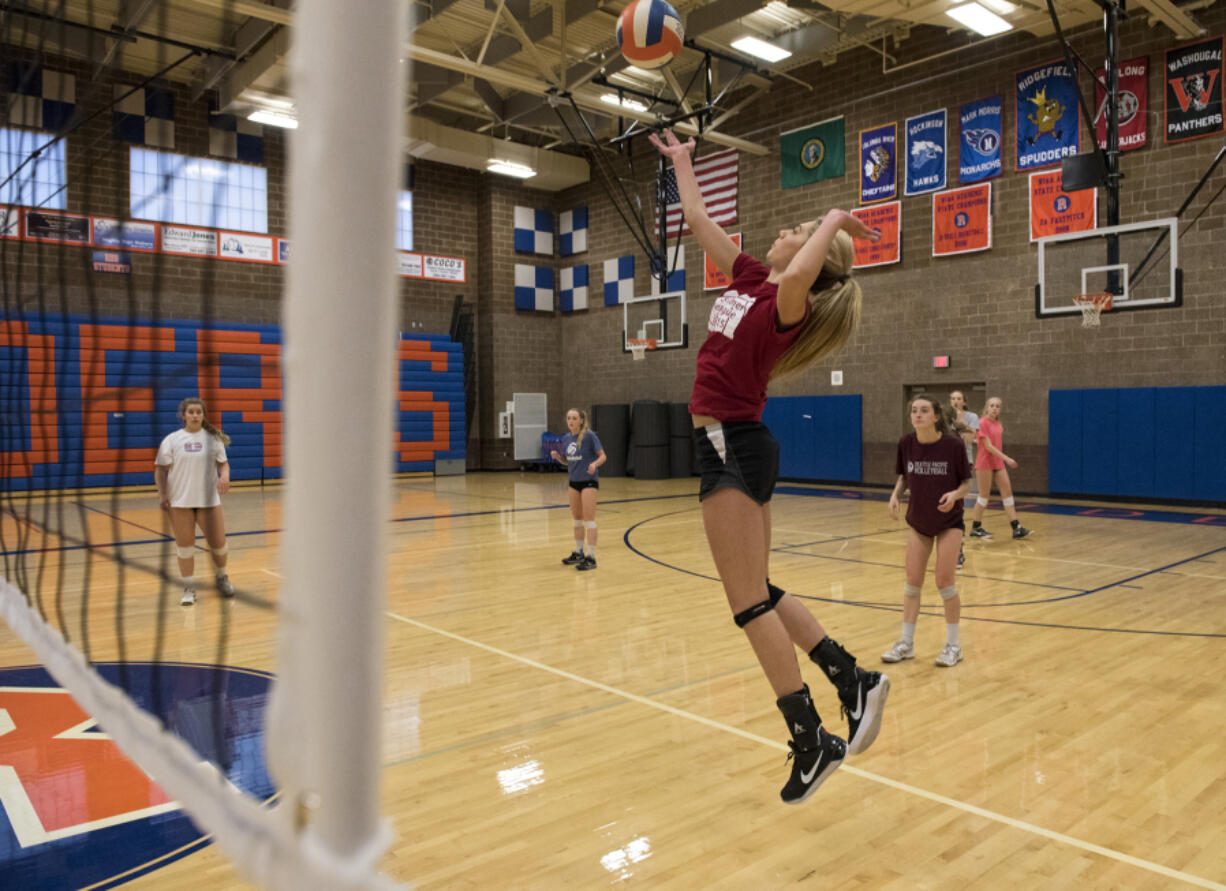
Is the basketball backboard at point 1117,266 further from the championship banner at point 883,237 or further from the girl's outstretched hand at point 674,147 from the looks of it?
the girl's outstretched hand at point 674,147

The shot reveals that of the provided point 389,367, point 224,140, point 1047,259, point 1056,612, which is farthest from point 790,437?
point 389,367

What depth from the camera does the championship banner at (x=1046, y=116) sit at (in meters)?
11.8

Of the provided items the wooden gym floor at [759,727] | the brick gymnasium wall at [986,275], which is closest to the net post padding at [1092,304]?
the brick gymnasium wall at [986,275]

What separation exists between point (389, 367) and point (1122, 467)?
12.9 meters

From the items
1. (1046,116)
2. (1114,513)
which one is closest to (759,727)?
(1114,513)

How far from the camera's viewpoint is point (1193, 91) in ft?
35.6

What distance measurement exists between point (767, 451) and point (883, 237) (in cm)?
1241

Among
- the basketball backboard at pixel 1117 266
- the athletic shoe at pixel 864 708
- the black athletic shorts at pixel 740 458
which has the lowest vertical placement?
the athletic shoe at pixel 864 708

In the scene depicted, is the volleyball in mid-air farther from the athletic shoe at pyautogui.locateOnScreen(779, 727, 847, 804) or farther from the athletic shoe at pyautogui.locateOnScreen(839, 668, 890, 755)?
the athletic shoe at pyautogui.locateOnScreen(779, 727, 847, 804)

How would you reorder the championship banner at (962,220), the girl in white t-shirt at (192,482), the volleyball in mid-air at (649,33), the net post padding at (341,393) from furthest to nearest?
the championship banner at (962,220) < the girl in white t-shirt at (192,482) < the volleyball in mid-air at (649,33) < the net post padding at (341,393)

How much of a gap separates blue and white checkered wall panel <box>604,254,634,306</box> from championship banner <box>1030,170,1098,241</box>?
798 cm

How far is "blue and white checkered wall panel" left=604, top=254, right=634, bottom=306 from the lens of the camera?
59.2 ft

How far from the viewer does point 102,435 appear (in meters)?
10.3

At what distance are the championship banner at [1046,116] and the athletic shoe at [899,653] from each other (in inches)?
386
